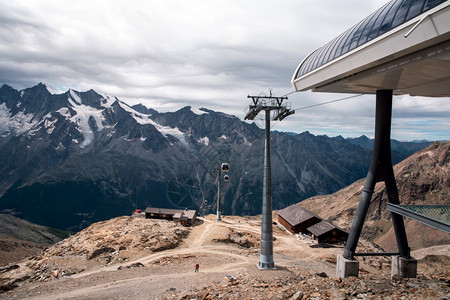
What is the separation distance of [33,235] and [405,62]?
518 feet

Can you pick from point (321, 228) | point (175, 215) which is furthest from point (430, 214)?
point (175, 215)

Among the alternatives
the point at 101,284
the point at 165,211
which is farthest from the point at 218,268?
the point at 165,211

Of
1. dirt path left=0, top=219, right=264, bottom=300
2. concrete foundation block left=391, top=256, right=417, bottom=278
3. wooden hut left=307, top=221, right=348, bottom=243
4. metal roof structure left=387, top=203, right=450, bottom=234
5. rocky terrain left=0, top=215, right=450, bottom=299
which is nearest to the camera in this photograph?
metal roof structure left=387, top=203, right=450, bottom=234

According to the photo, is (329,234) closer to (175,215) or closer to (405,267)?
(405,267)

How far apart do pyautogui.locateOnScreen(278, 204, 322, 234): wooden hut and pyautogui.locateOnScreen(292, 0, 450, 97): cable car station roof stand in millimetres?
40240

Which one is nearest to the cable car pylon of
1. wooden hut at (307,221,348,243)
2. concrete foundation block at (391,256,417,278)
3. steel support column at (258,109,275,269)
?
steel support column at (258,109,275,269)

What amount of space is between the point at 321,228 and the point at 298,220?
694 cm

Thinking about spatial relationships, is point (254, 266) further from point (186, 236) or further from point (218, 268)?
point (186, 236)

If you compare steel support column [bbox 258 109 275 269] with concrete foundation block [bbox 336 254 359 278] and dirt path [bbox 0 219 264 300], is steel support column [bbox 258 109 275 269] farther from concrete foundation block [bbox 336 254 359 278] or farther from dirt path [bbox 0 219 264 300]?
concrete foundation block [bbox 336 254 359 278]

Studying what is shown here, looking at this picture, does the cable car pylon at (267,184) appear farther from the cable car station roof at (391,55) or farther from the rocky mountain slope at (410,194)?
the rocky mountain slope at (410,194)

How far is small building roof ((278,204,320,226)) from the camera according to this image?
67250 millimetres

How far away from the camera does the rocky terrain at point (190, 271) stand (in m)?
22.3

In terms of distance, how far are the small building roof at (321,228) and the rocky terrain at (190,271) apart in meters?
2.38

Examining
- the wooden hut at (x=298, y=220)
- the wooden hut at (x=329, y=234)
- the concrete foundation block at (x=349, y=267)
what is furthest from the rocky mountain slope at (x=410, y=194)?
the concrete foundation block at (x=349, y=267)
